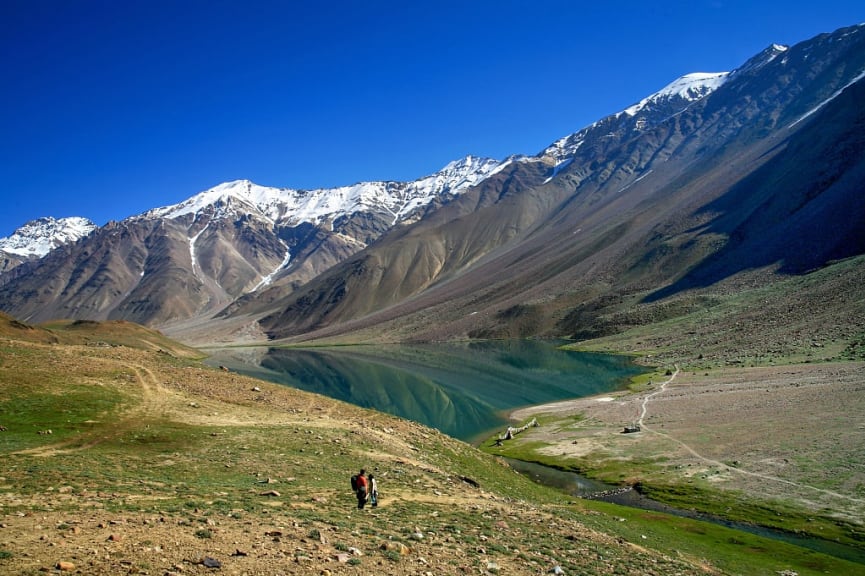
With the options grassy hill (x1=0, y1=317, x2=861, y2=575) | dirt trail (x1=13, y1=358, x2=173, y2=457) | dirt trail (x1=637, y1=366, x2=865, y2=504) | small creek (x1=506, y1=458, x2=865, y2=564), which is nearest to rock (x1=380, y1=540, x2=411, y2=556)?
grassy hill (x1=0, y1=317, x2=861, y2=575)

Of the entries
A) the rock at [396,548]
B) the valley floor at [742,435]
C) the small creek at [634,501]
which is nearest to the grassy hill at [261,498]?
the rock at [396,548]

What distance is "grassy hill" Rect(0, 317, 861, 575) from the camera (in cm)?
1369

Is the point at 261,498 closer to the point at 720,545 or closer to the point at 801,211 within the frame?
the point at 720,545

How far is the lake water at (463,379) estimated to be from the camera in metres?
79.3

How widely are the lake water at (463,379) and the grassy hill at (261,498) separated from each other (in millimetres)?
31493

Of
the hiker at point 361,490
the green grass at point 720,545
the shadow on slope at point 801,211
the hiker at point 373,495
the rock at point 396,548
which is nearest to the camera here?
the rock at point 396,548

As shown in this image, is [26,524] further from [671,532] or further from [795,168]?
[795,168]

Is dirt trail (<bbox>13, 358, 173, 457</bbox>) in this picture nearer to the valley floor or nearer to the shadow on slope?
the valley floor

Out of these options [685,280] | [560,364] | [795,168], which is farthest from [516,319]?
[795,168]

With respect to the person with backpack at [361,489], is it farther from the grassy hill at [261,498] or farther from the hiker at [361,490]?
the grassy hill at [261,498]

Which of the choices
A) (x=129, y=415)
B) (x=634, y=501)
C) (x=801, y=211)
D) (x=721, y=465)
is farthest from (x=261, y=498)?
(x=801, y=211)

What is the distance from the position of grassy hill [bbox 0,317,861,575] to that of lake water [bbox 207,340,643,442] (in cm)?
3149

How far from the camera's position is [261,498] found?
19828 millimetres

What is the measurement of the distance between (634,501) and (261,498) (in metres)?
28.3
